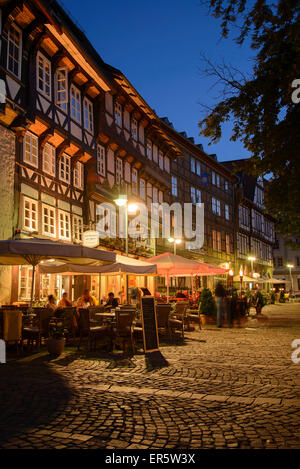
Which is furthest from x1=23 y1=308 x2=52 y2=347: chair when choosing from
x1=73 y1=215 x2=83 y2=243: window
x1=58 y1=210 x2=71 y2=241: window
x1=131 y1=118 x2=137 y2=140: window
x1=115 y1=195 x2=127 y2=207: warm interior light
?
x1=131 y1=118 x2=137 y2=140: window

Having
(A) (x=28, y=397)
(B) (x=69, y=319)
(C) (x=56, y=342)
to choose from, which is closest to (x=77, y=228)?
(B) (x=69, y=319)

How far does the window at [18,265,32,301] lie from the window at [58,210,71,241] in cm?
310

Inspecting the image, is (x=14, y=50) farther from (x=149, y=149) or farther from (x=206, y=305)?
(x=149, y=149)

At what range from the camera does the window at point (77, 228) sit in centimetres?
2175

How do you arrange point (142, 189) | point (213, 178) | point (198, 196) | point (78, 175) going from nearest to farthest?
point (78, 175)
point (142, 189)
point (198, 196)
point (213, 178)

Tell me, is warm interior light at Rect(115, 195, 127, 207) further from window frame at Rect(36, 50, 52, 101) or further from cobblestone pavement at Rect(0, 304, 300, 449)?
cobblestone pavement at Rect(0, 304, 300, 449)

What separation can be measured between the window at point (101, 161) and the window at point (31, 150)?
5.67 metres

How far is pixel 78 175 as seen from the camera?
22.6 m

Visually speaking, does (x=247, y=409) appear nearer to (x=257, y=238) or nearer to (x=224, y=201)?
(x=224, y=201)

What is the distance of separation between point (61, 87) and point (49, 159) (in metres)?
3.59

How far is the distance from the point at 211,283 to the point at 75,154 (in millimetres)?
24383

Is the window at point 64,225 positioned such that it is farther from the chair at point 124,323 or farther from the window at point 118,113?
the chair at point 124,323

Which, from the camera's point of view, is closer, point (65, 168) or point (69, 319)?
point (69, 319)

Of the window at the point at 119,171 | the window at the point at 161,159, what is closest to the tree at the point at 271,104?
the window at the point at 119,171
